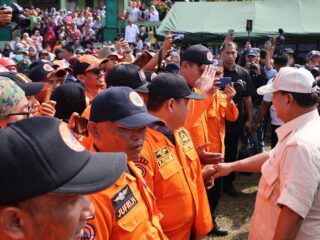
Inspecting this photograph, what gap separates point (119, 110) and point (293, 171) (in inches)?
40.2

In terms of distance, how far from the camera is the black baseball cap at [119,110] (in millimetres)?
2002

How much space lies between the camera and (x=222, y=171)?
10.4ft

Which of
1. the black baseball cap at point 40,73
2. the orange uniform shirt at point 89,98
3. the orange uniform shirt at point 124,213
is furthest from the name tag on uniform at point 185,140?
the black baseball cap at point 40,73

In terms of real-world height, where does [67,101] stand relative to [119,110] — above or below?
below

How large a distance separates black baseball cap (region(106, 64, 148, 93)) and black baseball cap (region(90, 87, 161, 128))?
3.23 feet

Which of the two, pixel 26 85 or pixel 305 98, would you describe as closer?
pixel 305 98

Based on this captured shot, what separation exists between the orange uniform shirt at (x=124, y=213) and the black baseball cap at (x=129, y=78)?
118 cm

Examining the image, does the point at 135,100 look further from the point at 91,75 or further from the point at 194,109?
the point at 91,75

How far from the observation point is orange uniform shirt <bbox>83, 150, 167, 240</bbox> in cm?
173

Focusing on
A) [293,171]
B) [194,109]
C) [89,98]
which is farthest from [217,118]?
[293,171]

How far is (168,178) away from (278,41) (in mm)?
7318

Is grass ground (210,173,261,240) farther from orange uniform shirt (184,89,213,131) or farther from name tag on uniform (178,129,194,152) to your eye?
name tag on uniform (178,129,194,152)

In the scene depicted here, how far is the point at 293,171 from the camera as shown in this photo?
2.24 m

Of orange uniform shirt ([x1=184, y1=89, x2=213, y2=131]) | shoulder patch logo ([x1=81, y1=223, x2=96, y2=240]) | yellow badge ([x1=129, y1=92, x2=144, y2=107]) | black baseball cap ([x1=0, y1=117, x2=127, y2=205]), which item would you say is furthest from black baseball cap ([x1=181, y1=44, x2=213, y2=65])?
black baseball cap ([x1=0, y1=117, x2=127, y2=205])
